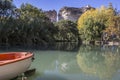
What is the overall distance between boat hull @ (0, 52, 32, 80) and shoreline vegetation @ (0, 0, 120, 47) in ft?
67.3

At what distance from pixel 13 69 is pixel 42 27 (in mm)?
27680

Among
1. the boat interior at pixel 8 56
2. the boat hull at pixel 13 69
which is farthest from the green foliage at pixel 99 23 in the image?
the boat hull at pixel 13 69

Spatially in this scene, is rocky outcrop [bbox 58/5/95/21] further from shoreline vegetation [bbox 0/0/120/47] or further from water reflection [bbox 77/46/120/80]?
water reflection [bbox 77/46/120/80]

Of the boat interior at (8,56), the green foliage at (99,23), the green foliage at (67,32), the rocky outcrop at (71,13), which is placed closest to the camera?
the boat interior at (8,56)

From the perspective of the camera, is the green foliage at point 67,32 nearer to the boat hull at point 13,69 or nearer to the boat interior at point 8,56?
the boat interior at point 8,56

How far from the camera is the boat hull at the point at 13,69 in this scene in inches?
322

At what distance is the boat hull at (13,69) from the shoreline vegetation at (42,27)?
67.3ft

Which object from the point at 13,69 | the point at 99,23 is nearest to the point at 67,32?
the point at 99,23

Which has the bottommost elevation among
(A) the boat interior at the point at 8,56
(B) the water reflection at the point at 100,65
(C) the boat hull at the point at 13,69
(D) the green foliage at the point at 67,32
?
(B) the water reflection at the point at 100,65

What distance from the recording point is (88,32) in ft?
146

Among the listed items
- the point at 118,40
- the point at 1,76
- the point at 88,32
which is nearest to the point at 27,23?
the point at 88,32

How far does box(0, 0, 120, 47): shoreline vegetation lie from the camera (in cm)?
3174

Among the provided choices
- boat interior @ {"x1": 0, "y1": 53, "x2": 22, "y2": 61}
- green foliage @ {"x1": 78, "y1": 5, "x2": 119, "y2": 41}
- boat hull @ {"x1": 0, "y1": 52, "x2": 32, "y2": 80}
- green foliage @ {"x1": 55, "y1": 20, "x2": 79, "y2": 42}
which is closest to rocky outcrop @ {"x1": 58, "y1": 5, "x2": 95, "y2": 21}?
green foliage @ {"x1": 55, "y1": 20, "x2": 79, "y2": 42}

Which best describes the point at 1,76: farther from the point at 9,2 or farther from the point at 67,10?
the point at 67,10
